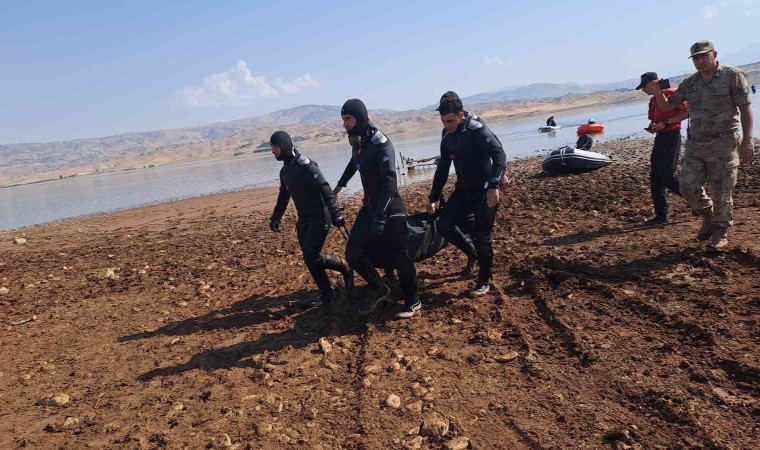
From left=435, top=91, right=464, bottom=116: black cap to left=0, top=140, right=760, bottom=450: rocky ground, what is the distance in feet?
6.95

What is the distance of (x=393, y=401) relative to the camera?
3.94 m

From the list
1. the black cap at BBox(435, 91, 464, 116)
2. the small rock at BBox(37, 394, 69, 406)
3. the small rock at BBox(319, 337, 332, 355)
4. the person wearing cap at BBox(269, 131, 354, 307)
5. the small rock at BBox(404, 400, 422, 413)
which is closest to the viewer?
the small rock at BBox(404, 400, 422, 413)

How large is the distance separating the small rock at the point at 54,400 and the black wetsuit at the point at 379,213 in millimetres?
2898

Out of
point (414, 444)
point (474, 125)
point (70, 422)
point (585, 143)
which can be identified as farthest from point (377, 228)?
point (585, 143)

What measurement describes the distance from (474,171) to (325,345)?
2.52 m

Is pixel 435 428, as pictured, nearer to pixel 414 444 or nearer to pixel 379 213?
pixel 414 444

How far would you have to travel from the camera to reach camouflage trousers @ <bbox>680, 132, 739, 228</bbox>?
5.97 m

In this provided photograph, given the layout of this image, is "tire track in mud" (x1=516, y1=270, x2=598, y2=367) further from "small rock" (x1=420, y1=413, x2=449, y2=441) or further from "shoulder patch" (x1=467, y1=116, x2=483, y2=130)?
"shoulder patch" (x1=467, y1=116, x2=483, y2=130)

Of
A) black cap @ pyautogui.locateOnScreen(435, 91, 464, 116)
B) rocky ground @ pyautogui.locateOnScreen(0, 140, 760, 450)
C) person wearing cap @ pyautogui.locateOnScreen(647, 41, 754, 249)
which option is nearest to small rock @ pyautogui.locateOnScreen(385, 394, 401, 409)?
rocky ground @ pyautogui.locateOnScreen(0, 140, 760, 450)

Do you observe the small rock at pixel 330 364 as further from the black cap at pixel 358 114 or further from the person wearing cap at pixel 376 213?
the black cap at pixel 358 114

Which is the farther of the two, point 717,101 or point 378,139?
point 717,101

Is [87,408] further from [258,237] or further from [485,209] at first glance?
[258,237]

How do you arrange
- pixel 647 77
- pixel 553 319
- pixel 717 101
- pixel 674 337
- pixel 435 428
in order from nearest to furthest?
pixel 435 428 < pixel 674 337 < pixel 553 319 < pixel 717 101 < pixel 647 77

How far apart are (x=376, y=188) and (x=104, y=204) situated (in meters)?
28.5
